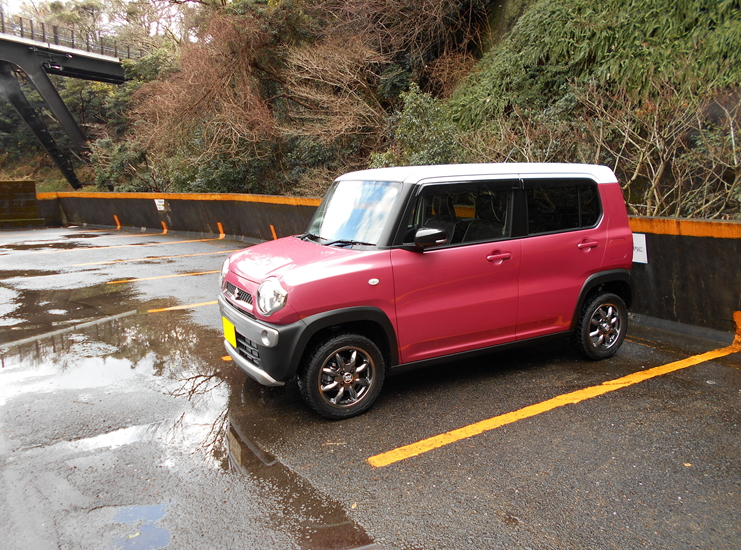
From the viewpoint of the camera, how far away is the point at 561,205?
205 inches

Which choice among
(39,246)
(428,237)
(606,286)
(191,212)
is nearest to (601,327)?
(606,286)

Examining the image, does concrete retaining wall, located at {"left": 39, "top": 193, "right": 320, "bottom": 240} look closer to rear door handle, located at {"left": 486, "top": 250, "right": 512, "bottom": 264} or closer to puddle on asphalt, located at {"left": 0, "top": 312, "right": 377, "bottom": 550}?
puddle on asphalt, located at {"left": 0, "top": 312, "right": 377, "bottom": 550}

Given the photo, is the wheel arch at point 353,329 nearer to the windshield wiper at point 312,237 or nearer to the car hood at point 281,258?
the car hood at point 281,258

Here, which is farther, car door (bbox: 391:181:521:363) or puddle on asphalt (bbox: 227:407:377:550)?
car door (bbox: 391:181:521:363)

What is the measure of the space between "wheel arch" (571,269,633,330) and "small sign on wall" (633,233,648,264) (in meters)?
1.25

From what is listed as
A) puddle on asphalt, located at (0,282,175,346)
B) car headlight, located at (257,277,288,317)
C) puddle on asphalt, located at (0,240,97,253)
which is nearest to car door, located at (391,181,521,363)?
car headlight, located at (257,277,288,317)

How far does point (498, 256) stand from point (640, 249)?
284cm

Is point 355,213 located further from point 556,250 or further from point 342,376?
point 556,250

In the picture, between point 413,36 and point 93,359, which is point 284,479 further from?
point 413,36

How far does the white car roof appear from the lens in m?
4.66

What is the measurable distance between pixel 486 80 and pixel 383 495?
14.1 metres

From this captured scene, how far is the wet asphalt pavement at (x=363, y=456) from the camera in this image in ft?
10.0

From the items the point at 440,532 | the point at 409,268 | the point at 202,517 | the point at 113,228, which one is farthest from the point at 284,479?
the point at 113,228

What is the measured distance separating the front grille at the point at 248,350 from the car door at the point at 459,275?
3.60ft
